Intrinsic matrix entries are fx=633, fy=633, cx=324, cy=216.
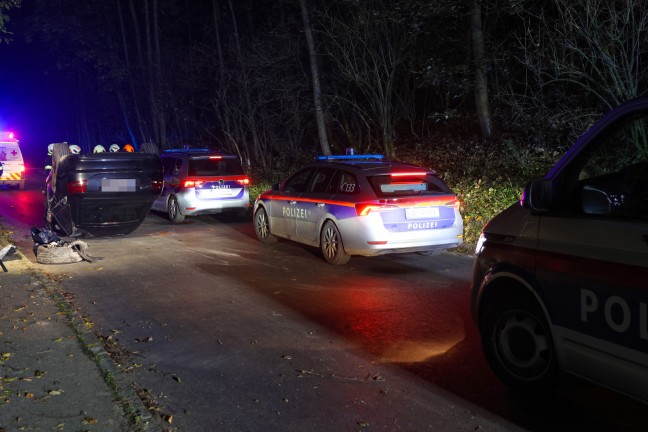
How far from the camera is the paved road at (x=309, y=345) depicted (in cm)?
420

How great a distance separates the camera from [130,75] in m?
35.4

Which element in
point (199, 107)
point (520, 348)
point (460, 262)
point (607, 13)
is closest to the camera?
point (520, 348)

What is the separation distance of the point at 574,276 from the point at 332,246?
5.73m

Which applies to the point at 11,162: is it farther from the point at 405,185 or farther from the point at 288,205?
the point at 405,185

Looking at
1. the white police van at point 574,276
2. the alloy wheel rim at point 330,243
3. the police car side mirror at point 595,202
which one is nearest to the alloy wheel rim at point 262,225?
the alloy wheel rim at point 330,243

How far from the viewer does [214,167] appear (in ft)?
49.0

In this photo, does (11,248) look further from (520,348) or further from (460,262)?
(520,348)

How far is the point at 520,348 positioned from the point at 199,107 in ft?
87.0

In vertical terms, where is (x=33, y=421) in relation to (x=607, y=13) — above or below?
below

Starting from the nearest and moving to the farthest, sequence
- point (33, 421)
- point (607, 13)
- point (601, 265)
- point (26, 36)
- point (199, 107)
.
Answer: point (601, 265) → point (33, 421) → point (607, 13) → point (199, 107) → point (26, 36)

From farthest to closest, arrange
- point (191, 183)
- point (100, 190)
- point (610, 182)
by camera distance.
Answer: point (191, 183), point (100, 190), point (610, 182)

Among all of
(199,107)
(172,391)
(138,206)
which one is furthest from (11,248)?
(199,107)

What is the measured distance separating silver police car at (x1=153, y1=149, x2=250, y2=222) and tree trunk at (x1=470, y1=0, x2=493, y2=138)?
569 centimetres

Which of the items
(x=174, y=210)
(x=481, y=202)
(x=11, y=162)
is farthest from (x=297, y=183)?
(x=11, y=162)
